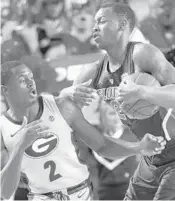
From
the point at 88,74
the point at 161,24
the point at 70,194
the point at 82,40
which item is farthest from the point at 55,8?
the point at 70,194

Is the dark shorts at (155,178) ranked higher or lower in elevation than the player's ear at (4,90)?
lower

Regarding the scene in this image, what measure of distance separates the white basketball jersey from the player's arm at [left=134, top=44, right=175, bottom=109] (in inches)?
10.3

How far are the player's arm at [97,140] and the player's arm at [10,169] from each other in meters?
0.17

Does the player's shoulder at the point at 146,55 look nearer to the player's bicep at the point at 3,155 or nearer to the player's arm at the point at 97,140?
the player's arm at the point at 97,140

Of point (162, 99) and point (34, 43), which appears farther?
point (34, 43)

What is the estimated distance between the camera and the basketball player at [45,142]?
144 centimetres

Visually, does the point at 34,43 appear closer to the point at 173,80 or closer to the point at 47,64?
the point at 47,64

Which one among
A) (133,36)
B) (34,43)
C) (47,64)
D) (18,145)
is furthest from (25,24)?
(18,145)

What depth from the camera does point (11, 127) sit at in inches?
57.8

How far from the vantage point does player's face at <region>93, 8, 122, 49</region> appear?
1.44 meters

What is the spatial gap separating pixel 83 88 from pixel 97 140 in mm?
153

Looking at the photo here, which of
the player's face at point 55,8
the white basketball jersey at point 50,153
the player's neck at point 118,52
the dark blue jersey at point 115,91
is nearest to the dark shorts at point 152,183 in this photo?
the dark blue jersey at point 115,91

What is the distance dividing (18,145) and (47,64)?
0.43 m

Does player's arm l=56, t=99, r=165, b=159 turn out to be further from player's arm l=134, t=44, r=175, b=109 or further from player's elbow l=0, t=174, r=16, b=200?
player's elbow l=0, t=174, r=16, b=200
